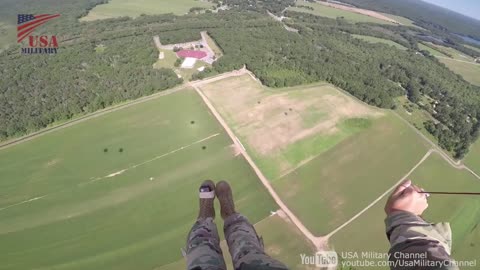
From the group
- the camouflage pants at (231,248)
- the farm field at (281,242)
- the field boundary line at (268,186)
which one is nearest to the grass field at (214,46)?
the field boundary line at (268,186)

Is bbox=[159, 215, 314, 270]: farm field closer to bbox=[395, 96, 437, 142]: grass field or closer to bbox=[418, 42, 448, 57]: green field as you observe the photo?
bbox=[395, 96, 437, 142]: grass field

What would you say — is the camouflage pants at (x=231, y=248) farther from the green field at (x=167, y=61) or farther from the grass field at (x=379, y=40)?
the grass field at (x=379, y=40)

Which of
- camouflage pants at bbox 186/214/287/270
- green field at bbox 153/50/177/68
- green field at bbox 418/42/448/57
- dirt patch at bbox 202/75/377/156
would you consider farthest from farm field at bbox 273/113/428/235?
green field at bbox 418/42/448/57

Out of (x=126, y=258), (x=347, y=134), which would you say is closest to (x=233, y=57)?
(x=347, y=134)

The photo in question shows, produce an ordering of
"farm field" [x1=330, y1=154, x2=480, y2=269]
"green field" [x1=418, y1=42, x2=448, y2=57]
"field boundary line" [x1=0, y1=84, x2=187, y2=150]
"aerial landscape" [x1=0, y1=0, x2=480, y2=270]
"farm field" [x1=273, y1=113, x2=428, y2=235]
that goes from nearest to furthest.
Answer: "aerial landscape" [x1=0, y1=0, x2=480, y2=270] < "farm field" [x1=330, y1=154, x2=480, y2=269] < "farm field" [x1=273, y1=113, x2=428, y2=235] < "field boundary line" [x1=0, y1=84, x2=187, y2=150] < "green field" [x1=418, y1=42, x2=448, y2=57]

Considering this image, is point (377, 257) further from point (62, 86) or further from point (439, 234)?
point (62, 86)

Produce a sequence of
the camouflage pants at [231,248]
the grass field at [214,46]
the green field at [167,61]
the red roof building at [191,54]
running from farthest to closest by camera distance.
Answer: the grass field at [214,46]
the red roof building at [191,54]
the green field at [167,61]
the camouflage pants at [231,248]

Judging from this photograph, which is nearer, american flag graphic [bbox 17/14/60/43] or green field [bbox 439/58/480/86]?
american flag graphic [bbox 17/14/60/43]
